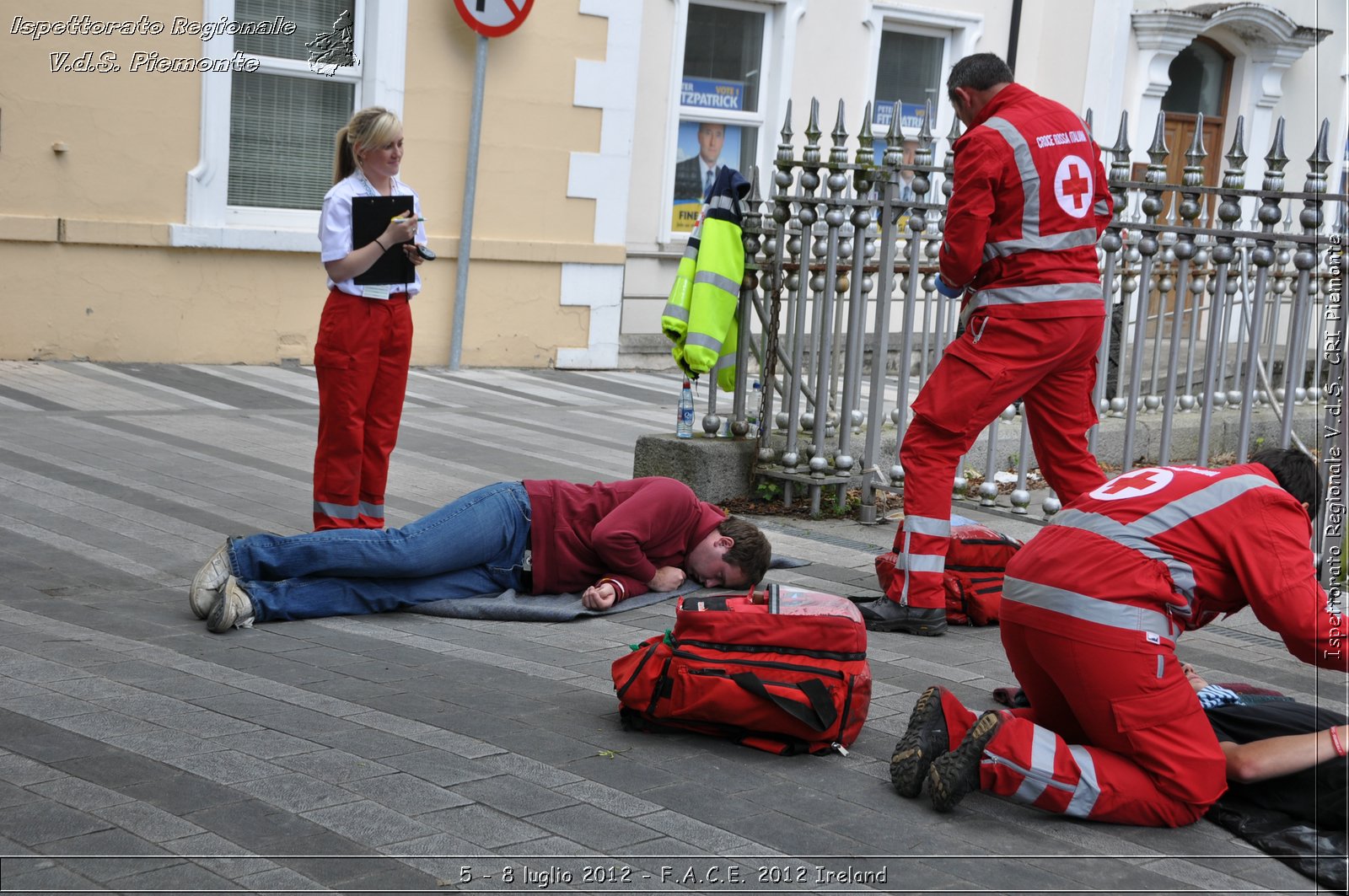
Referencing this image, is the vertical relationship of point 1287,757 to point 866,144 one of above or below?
below

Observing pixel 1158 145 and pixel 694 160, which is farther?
pixel 694 160

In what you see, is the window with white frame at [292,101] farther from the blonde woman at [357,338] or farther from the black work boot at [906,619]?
the black work boot at [906,619]

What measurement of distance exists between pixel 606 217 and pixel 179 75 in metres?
3.73

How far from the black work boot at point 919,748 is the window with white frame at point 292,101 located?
839cm

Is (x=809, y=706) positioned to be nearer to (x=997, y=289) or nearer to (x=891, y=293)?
(x=997, y=289)

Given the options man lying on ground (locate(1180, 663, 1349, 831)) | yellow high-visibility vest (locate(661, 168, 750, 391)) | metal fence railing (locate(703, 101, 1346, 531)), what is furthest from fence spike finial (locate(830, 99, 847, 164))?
man lying on ground (locate(1180, 663, 1349, 831))

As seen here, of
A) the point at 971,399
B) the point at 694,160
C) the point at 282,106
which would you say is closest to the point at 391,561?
the point at 971,399

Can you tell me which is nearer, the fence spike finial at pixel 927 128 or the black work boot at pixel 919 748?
the black work boot at pixel 919 748

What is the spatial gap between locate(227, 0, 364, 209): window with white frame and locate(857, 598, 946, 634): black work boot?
711 cm

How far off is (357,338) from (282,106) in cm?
577

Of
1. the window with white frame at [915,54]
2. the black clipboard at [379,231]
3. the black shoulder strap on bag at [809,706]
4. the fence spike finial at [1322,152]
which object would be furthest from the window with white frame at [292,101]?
the black shoulder strap on bag at [809,706]

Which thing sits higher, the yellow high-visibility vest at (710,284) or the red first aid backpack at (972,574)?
the yellow high-visibility vest at (710,284)

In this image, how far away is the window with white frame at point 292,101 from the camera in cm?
1084

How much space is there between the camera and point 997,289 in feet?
18.1
